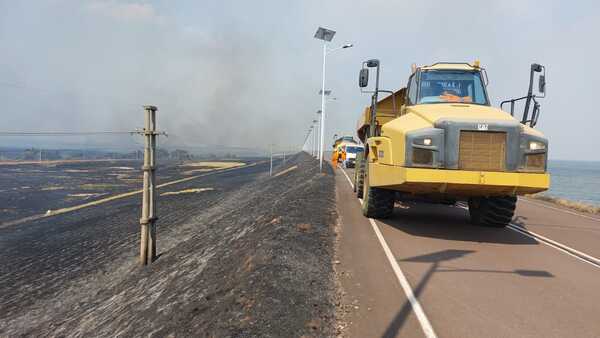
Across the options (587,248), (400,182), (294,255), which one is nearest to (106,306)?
(294,255)

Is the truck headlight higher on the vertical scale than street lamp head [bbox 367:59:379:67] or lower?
lower

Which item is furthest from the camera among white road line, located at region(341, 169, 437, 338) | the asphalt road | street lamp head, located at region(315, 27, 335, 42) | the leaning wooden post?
street lamp head, located at region(315, 27, 335, 42)

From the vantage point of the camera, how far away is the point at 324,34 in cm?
3056

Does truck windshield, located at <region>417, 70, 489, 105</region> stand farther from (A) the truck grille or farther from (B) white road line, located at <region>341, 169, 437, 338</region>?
(B) white road line, located at <region>341, 169, 437, 338</region>

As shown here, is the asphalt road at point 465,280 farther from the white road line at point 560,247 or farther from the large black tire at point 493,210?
the large black tire at point 493,210

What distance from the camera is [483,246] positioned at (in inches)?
335

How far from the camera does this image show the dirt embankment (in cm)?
497

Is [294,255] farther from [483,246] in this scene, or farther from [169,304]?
[483,246]

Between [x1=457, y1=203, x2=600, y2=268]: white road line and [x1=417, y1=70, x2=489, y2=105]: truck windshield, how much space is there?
356cm

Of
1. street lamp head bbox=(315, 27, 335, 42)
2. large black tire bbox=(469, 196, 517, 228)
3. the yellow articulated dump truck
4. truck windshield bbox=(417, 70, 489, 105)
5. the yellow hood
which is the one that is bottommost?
large black tire bbox=(469, 196, 517, 228)

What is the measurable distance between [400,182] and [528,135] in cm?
263

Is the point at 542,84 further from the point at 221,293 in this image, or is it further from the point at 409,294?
the point at 221,293

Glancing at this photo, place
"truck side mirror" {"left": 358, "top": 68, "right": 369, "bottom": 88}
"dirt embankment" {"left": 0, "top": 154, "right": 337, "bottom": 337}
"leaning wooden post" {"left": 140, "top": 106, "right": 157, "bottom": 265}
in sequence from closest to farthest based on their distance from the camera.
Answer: "dirt embankment" {"left": 0, "top": 154, "right": 337, "bottom": 337} → "truck side mirror" {"left": 358, "top": 68, "right": 369, "bottom": 88} → "leaning wooden post" {"left": 140, "top": 106, "right": 157, "bottom": 265}

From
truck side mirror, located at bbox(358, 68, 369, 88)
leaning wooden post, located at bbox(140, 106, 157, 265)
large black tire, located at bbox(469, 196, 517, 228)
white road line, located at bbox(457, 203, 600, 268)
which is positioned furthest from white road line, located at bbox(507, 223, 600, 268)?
leaning wooden post, located at bbox(140, 106, 157, 265)
